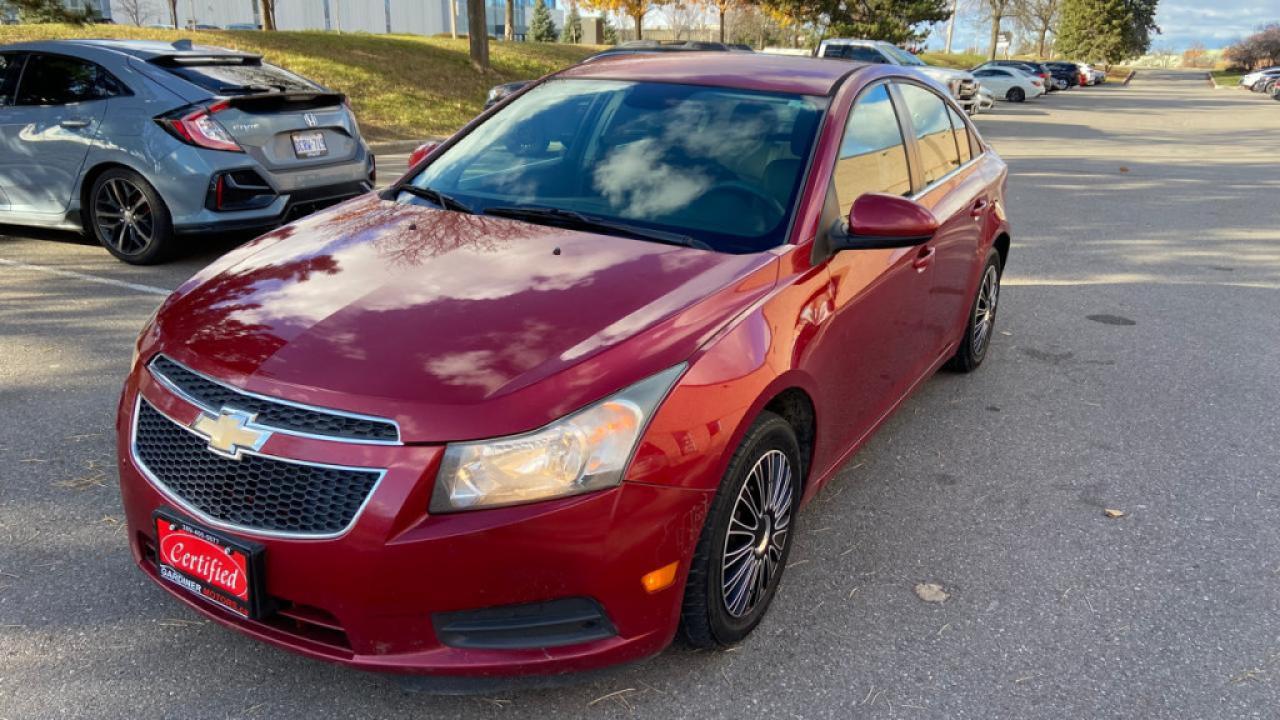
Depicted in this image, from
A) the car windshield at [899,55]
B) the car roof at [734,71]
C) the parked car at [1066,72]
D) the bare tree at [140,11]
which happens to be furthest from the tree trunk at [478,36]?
the bare tree at [140,11]

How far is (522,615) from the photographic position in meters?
2.27

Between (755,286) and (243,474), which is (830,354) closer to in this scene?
(755,286)

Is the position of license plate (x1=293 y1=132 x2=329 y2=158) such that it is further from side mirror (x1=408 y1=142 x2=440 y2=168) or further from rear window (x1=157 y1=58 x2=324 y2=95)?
side mirror (x1=408 y1=142 x2=440 y2=168)

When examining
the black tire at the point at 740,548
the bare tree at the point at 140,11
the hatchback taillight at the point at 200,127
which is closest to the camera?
the black tire at the point at 740,548

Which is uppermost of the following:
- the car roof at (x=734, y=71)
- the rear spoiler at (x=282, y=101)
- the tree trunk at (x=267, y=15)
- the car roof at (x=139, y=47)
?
the tree trunk at (x=267, y=15)

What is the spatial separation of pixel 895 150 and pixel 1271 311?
177 inches

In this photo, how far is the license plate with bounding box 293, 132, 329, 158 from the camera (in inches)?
264

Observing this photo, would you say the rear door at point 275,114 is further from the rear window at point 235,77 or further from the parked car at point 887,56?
the parked car at point 887,56

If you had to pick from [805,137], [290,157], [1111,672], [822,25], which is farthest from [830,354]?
[822,25]

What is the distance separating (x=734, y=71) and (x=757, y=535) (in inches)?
76.9

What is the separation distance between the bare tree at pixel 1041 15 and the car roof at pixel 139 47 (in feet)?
289

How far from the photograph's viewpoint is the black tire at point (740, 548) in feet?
8.25

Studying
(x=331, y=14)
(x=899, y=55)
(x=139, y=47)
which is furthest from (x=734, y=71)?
(x=331, y=14)

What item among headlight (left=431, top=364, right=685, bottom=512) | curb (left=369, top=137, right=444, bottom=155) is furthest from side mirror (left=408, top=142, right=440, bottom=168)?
curb (left=369, top=137, right=444, bottom=155)
